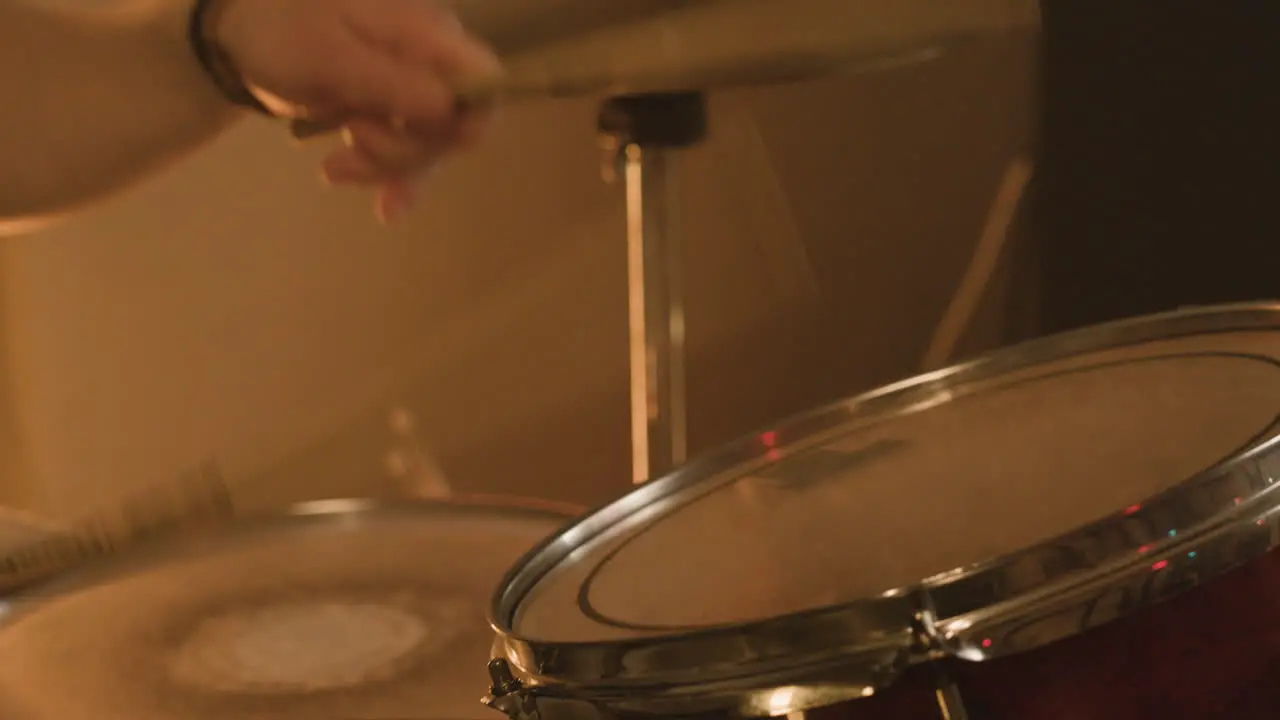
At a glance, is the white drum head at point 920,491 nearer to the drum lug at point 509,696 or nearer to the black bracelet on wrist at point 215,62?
the drum lug at point 509,696

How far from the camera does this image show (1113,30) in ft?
4.12

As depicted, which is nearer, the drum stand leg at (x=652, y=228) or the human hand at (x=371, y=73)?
the human hand at (x=371, y=73)

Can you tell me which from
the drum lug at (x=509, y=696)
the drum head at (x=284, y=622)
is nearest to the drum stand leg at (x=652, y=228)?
the drum head at (x=284, y=622)

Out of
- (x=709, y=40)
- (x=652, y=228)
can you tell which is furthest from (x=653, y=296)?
(x=709, y=40)

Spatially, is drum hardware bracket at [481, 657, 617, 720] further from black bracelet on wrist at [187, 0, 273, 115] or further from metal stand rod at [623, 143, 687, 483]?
metal stand rod at [623, 143, 687, 483]

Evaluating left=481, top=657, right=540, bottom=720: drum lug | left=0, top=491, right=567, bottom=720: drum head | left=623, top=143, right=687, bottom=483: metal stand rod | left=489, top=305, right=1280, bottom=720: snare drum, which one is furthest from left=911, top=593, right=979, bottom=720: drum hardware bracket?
left=623, top=143, right=687, bottom=483: metal stand rod

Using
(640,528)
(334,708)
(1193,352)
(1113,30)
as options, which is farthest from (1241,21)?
(334,708)

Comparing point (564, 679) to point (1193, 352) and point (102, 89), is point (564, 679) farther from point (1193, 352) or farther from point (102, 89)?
point (102, 89)

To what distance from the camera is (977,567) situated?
0.36m

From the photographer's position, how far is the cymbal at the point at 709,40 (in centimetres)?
71

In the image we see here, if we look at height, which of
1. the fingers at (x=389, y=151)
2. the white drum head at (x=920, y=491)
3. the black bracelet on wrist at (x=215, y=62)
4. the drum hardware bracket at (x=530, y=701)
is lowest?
the drum hardware bracket at (x=530, y=701)

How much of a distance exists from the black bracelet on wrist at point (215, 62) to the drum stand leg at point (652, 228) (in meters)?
0.25

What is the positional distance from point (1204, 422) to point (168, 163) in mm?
557

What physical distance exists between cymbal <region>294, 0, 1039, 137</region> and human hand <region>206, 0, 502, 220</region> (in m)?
0.03
